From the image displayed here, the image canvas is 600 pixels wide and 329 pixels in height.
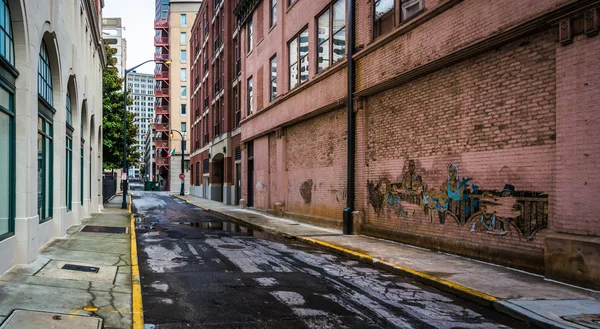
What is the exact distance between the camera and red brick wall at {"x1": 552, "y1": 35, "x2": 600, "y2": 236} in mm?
7574

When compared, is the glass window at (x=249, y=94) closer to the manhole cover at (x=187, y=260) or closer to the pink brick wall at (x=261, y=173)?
the pink brick wall at (x=261, y=173)

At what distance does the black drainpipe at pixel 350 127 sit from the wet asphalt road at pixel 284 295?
148 inches

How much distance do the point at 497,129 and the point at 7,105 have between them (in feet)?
30.3

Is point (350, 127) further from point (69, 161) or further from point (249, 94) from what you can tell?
point (249, 94)

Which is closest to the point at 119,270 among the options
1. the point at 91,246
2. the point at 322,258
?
the point at 91,246

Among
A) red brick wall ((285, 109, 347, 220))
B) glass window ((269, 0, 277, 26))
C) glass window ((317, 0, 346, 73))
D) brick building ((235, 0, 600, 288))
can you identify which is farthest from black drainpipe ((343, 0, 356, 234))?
glass window ((269, 0, 277, 26))

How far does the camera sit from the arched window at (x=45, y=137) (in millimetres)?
11047

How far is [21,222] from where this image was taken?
8.62m

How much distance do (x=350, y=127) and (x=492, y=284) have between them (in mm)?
8189

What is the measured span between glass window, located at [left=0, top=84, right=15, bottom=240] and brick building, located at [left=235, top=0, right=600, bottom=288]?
9.02 metres

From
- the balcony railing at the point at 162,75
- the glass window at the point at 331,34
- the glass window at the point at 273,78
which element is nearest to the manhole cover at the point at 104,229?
the glass window at the point at 331,34

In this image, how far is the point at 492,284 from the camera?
Answer: 7805 mm

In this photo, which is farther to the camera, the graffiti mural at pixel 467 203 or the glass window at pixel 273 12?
the glass window at pixel 273 12

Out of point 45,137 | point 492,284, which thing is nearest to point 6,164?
point 45,137
